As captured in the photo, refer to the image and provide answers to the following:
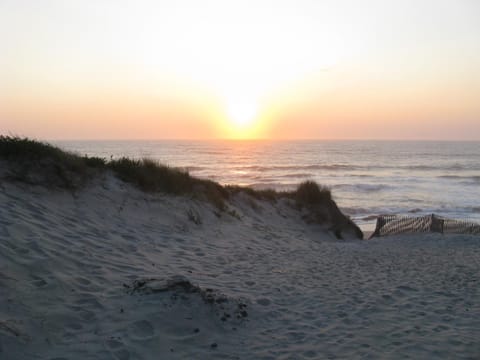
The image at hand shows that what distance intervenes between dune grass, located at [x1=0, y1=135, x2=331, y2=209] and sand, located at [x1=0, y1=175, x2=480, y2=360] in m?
0.62

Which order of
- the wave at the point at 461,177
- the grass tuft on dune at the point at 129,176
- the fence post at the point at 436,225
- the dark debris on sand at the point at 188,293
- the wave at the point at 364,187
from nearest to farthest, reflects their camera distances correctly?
the dark debris on sand at the point at 188,293
the grass tuft on dune at the point at 129,176
the fence post at the point at 436,225
the wave at the point at 364,187
the wave at the point at 461,177

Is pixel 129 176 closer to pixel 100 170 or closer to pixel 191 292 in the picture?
pixel 100 170

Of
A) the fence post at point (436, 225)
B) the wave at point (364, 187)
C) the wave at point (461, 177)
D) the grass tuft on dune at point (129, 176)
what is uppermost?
the grass tuft on dune at point (129, 176)

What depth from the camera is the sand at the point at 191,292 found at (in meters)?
4.68

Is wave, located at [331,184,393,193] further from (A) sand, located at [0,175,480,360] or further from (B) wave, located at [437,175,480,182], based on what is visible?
(A) sand, located at [0,175,480,360]

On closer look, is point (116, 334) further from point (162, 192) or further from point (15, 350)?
point (162, 192)

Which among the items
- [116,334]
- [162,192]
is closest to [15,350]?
[116,334]

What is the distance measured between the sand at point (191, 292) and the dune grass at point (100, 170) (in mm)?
617

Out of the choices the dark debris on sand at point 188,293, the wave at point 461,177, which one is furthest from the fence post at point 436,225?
the wave at point 461,177

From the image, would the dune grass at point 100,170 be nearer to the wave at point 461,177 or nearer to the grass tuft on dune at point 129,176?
the grass tuft on dune at point 129,176

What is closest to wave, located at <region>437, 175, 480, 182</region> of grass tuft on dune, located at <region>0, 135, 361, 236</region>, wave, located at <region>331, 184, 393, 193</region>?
wave, located at <region>331, 184, 393, 193</region>

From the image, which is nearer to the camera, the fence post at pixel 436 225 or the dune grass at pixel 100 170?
the dune grass at pixel 100 170

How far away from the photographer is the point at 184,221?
11516mm

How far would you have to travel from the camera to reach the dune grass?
31.3 feet
